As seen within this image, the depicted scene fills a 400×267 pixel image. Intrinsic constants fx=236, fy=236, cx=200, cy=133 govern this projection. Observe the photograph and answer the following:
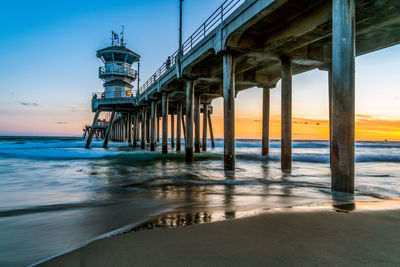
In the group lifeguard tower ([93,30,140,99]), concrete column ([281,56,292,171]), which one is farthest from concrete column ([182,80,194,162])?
lifeguard tower ([93,30,140,99])

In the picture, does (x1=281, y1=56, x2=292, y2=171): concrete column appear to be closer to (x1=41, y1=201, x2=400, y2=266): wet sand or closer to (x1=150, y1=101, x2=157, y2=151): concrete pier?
(x1=41, y1=201, x2=400, y2=266): wet sand

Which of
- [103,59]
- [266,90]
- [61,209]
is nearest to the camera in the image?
[61,209]

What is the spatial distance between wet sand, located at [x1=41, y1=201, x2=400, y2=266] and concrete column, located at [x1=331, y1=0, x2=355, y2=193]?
2.19 metres

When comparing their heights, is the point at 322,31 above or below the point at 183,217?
above

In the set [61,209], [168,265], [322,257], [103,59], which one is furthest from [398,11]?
[103,59]

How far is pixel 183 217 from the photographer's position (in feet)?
12.0

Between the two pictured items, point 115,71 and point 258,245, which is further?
point 115,71

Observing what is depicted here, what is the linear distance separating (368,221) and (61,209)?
5.12m

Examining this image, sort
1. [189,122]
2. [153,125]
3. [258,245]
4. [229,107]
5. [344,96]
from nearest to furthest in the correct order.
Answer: [258,245] < [344,96] < [229,107] < [189,122] < [153,125]

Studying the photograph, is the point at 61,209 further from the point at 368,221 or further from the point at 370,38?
the point at 370,38

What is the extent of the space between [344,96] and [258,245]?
14.6 feet

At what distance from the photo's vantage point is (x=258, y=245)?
2434 mm

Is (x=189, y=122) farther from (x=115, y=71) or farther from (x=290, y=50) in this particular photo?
(x=115, y=71)

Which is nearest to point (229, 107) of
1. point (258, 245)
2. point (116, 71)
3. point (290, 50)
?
point (290, 50)
